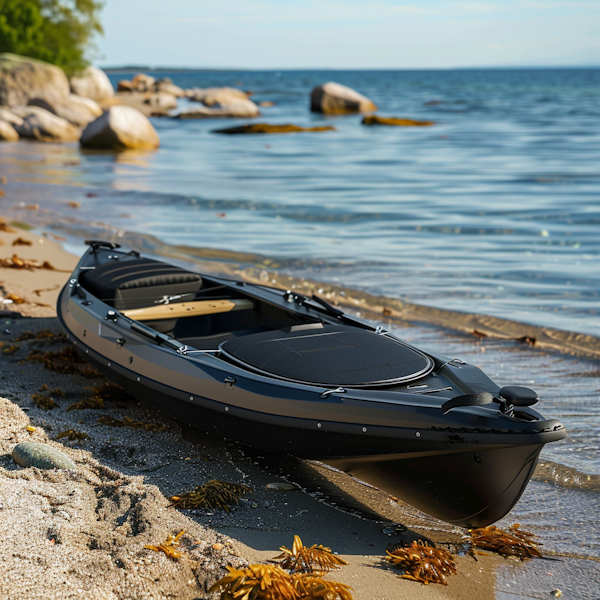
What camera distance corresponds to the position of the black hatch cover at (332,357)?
408cm

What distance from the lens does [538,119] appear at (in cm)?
3906

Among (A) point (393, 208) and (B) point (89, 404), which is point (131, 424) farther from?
(A) point (393, 208)

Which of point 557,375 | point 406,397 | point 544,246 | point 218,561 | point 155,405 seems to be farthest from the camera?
point 544,246

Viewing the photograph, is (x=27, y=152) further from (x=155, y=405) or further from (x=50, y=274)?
(x=155, y=405)

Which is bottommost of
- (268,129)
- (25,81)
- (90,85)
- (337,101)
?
(268,129)

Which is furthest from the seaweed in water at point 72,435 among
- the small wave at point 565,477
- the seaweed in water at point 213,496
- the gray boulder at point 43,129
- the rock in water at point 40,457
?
the gray boulder at point 43,129

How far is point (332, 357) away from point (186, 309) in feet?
6.69

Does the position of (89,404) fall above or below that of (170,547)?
below

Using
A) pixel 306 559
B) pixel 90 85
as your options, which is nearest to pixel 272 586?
pixel 306 559

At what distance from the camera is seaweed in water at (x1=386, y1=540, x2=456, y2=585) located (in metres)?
3.49

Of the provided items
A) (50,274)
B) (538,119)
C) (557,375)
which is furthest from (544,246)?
(538,119)

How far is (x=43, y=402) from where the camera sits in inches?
201

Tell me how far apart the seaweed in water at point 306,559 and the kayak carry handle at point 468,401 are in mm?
937

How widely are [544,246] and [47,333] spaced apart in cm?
832
